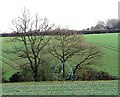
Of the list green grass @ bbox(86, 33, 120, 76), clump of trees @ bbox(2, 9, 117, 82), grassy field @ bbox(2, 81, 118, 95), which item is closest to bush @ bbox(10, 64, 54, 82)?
clump of trees @ bbox(2, 9, 117, 82)

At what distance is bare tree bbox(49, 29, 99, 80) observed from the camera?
43.0 meters

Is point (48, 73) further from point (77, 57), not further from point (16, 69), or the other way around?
point (77, 57)

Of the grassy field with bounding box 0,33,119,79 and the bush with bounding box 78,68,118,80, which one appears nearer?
the bush with bounding box 78,68,118,80

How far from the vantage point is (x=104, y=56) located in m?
46.2

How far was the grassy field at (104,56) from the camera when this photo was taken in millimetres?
40719

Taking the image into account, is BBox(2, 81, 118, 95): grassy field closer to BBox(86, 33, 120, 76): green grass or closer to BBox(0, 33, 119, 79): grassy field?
BBox(0, 33, 119, 79): grassy field

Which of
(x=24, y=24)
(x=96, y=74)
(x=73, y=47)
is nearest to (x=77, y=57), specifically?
(x=73, y=47)

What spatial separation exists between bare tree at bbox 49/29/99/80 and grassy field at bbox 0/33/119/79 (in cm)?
212

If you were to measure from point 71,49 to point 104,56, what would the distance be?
578 cm

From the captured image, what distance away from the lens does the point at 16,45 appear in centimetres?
4559

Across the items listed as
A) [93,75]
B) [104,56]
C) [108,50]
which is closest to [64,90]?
[93,75]

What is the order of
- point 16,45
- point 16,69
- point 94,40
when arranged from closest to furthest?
point 16,69 → point 16,45 → point 94,40

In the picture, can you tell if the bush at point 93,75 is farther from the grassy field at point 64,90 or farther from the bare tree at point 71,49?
the grassy field at point 64,90

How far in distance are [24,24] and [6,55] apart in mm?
6025
